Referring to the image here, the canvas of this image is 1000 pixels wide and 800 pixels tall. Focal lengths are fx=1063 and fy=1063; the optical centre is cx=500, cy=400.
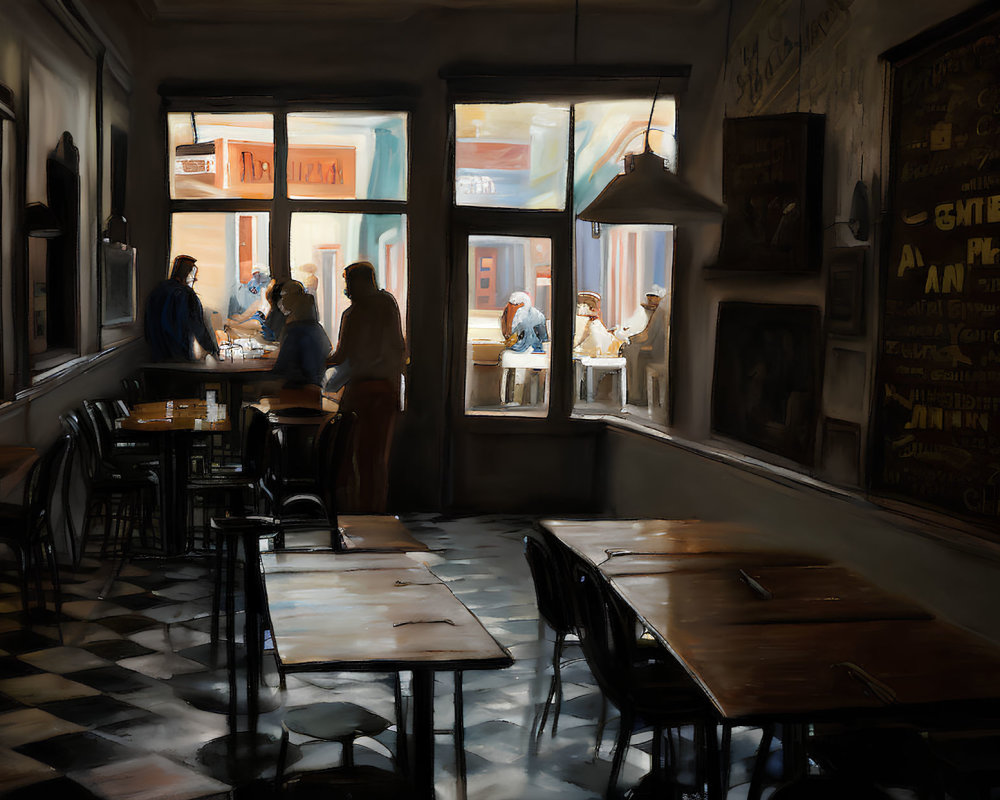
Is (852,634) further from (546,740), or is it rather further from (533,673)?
(533,673)

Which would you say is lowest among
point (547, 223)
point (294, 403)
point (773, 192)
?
point (294, 403)

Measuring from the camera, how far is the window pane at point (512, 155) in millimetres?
7883

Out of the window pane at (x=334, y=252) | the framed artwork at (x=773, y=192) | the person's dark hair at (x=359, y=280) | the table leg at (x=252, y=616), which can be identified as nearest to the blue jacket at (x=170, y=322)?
the window pane at (x=334, y=252)

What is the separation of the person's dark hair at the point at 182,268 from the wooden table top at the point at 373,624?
539 centimetres

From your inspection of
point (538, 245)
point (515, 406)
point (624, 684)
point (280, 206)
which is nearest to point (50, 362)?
point (280, 206)

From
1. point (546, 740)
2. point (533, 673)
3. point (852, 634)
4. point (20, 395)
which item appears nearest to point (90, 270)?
point (20, 395)

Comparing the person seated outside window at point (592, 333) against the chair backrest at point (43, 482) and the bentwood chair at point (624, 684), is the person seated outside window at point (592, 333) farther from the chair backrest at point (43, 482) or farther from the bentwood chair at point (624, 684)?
the bentwood chair at point (624, 684)

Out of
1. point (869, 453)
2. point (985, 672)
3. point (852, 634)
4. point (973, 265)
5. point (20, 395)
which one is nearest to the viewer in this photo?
point (985, 672)

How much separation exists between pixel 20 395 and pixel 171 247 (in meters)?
2.88

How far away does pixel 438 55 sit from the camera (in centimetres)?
790

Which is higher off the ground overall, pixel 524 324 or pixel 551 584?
pixel 524 324

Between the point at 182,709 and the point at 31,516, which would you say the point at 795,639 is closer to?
the point at 182,709

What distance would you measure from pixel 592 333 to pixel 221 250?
2.97 meters

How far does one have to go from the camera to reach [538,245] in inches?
312
